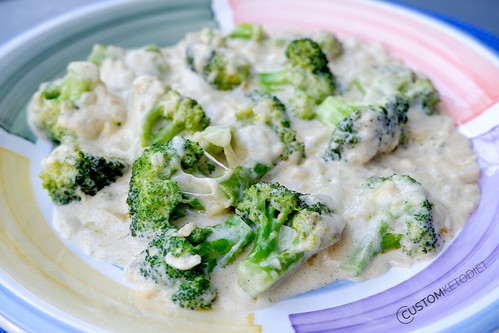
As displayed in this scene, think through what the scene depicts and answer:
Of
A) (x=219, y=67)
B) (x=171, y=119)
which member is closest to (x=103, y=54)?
(x=219, y=67)

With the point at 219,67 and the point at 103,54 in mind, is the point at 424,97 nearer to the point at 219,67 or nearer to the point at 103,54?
the point at 219,67

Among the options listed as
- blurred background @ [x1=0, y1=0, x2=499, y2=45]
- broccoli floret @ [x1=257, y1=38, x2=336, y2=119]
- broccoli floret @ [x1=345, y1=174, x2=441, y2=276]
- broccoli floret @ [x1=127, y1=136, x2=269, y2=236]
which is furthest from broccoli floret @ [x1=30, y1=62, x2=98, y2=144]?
blurred background @ [x1=0, y1=0, x2=499, y2=45]

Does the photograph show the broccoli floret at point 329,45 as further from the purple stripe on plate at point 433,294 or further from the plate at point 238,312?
the purple stripe on plate at point 433,294

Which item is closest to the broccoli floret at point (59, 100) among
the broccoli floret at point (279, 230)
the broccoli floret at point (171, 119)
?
the broccoli floret at point (171, 119)

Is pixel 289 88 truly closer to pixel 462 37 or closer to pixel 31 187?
pixel 462 37

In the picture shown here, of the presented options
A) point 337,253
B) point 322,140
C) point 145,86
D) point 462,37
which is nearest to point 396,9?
point 462,37

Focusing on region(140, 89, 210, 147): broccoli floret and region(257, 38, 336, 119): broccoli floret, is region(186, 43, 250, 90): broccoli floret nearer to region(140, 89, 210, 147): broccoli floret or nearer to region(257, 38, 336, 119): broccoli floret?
region(257, 38, 336, 119): broccoli floret
